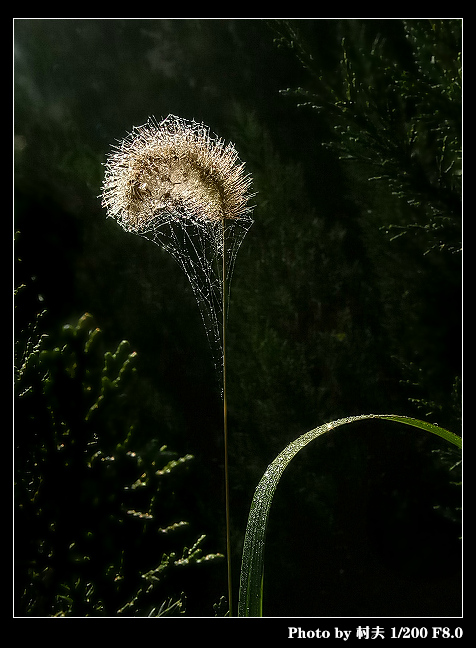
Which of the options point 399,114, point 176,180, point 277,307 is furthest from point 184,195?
point 399,114

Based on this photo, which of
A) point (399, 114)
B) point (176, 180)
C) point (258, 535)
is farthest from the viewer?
point (399, 114)

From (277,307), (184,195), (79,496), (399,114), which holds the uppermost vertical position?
(399,114)

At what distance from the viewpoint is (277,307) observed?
2.81 feet

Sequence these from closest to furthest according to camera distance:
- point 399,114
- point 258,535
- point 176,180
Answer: point 258,535, point 176,180, point 399,114

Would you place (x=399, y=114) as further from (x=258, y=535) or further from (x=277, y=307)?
(x=258, y=535)

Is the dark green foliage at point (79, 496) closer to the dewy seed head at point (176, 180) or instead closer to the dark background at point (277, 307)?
the dark background at point (277, 307)

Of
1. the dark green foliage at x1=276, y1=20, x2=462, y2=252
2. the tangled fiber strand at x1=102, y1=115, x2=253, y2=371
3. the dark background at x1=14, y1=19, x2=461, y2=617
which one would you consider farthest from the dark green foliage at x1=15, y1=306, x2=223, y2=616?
the dark green foliage at x1=276, y1=20, x2=462, y2=252

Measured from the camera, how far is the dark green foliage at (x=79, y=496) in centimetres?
73

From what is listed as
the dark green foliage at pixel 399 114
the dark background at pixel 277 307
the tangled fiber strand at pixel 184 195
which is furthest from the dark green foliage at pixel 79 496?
the dark green foliage at pixel 399 114

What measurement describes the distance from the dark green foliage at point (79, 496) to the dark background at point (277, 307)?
0.07 meters

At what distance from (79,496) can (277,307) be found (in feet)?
1.44

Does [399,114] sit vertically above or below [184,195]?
above

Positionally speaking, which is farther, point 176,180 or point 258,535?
point 176,180

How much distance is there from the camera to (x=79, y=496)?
2.47 ft
